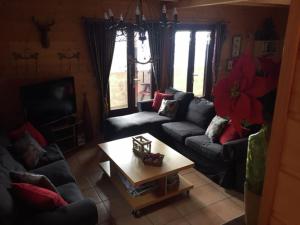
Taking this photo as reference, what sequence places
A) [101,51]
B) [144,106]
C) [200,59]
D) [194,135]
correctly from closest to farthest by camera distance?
[194,135] < [101,51] < [144,106] < [200,59]

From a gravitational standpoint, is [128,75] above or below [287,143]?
below

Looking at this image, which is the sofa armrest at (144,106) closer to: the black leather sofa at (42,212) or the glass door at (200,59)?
the glass door at (200,59)

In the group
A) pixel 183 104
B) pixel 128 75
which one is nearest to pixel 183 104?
pixel 183 104

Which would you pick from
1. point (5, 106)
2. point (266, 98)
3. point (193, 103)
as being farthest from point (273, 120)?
point (5, 106)

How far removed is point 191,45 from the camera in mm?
5945

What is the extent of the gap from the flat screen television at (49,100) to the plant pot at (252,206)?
3700 mm

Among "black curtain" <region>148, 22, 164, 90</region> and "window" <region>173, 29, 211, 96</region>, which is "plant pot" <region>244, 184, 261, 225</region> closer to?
"black curtain" <region>148, 22, 164, 90</region>

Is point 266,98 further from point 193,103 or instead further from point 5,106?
point 5,106

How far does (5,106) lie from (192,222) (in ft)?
11.3

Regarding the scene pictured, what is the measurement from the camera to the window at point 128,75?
16.7ft

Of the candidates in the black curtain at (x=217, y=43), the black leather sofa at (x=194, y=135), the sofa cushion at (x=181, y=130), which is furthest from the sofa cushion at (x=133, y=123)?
the black curtain at (x=217, y=43)

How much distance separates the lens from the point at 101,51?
15.4 ft

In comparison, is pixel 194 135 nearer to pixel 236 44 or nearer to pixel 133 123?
pixel 133 123

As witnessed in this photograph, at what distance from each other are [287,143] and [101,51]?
14.4 feet
